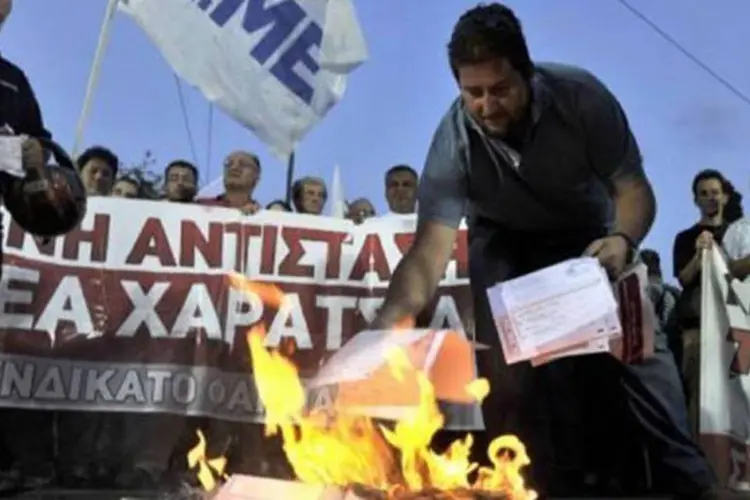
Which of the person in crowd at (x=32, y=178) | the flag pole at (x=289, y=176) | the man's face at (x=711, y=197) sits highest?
the flag pole at (x=289, y=176)

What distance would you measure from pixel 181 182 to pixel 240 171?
34 cm

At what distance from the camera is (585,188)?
388 centimetres

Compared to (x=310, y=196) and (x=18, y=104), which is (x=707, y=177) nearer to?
(x=310, y=196)

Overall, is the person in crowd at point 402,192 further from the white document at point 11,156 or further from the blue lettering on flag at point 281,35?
the white document at point 11,156

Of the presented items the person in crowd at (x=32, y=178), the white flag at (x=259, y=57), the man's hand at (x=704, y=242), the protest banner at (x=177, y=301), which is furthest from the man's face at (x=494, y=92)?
the white flag at (x=259, y=57)

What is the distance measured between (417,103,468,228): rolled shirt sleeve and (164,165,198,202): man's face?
3.05 metres

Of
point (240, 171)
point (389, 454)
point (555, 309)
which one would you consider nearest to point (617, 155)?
point (555, 309)

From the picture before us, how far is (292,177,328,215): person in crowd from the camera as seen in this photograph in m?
6.99

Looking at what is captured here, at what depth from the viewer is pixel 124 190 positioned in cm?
666

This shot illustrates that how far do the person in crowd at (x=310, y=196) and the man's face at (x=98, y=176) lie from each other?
3.56 feet

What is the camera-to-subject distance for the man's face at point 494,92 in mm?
3566

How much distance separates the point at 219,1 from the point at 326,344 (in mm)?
2365

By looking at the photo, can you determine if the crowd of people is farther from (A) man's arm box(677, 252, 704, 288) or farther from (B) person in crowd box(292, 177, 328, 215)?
(A) man's arm box(677, 252, 704, 288)

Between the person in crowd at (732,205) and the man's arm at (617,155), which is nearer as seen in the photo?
the man's arm at (617,155)
